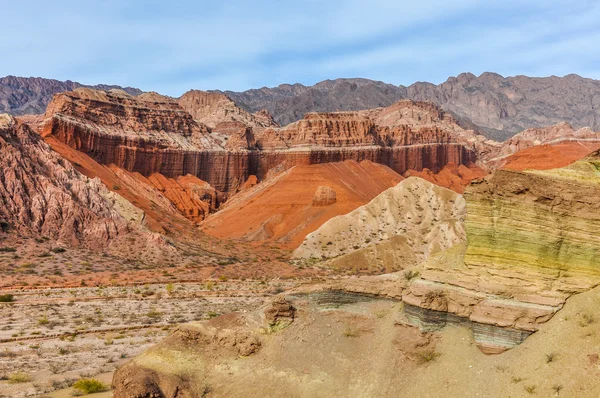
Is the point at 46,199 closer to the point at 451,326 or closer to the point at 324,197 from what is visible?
the point at 324,197

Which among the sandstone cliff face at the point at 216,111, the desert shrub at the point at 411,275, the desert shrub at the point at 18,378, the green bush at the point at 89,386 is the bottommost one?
the desert shrub at the point at 18,378

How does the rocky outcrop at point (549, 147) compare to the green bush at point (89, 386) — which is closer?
the green bush at point (89, 386)

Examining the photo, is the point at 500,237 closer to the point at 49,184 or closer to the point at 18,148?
the point at 49,184

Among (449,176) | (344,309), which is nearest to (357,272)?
(344,309)

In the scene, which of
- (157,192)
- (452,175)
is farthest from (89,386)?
(452,175)

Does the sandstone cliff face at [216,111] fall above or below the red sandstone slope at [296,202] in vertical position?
above

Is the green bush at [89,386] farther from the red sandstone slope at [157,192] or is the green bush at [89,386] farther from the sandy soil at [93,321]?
the red sandstone slope at [157,192]

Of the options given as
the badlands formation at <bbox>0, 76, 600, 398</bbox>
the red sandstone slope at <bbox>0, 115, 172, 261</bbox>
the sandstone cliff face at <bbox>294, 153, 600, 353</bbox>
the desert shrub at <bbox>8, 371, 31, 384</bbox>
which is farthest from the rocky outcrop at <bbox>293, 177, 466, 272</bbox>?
the sandstone cliff face at <bbox>294, 153, 600, 353</bbox>

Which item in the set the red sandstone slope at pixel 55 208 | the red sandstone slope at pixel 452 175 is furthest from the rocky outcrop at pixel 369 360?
the red sandstone slope at pixel 452 175
